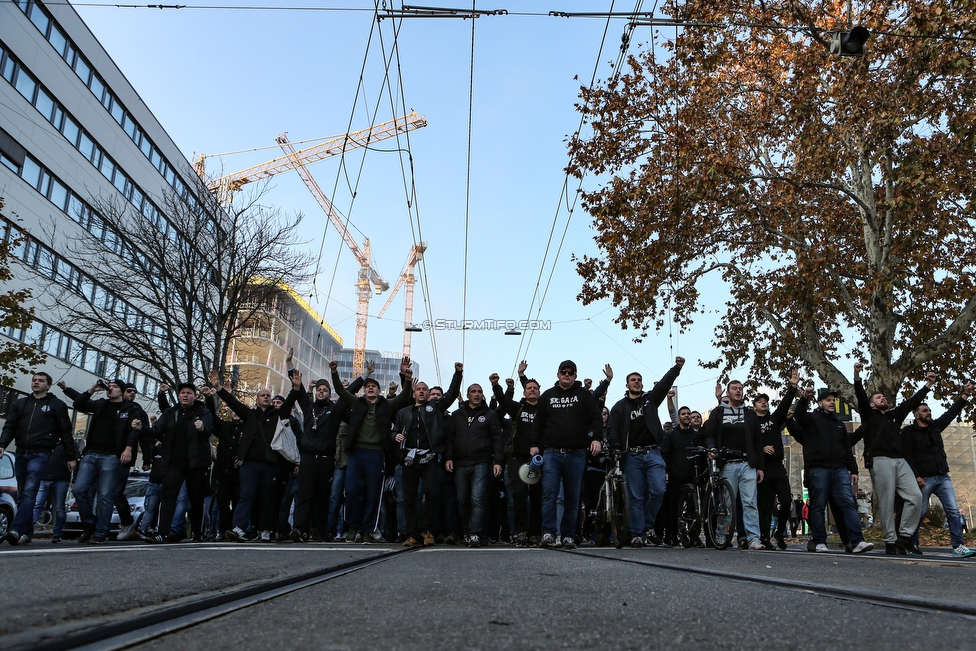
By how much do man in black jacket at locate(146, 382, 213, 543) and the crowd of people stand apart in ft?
0.06

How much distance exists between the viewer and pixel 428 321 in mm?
40500

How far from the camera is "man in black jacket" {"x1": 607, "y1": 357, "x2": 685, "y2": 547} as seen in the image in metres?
10.1

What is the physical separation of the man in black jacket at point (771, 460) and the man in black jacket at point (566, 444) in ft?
6.87

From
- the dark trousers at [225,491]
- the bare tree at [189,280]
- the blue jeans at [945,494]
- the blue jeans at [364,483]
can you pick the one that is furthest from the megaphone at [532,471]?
the bare tree at [189,280]

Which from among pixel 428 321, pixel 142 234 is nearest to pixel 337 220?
pixel 428 321

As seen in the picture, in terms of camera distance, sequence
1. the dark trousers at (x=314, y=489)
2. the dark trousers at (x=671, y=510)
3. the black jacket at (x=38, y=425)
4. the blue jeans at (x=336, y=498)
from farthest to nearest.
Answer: the dark trousers at (x=671, y=510) < the blue jeans at (x=336, y=498) < the dark trousers at (x=314, y=489) < the black jacket at (x=38, y=425)

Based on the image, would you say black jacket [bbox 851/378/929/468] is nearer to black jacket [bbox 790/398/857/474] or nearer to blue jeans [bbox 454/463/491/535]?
black jacket [bbox 790/398/857/474]

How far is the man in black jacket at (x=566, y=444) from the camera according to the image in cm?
930

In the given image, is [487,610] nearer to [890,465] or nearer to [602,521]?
[602,521]

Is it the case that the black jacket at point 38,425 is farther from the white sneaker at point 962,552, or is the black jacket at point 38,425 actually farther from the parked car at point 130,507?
the white sneaker at point 962,552

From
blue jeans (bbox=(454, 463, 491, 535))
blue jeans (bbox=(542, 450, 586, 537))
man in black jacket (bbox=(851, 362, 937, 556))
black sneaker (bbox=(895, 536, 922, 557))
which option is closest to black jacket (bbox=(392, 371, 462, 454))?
blue jeans (bbox=(454, 463, 491, 535))

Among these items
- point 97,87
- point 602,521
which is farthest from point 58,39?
point 602,521

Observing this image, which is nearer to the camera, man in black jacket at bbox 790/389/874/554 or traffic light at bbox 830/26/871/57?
traffic light at bbox 830/26/871/57

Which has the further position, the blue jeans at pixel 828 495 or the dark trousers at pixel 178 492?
the dark trousers at pixel 178 492
